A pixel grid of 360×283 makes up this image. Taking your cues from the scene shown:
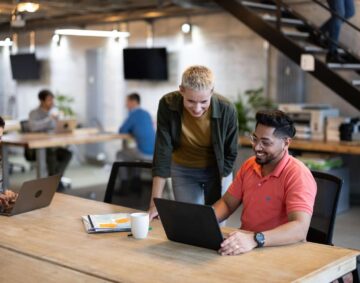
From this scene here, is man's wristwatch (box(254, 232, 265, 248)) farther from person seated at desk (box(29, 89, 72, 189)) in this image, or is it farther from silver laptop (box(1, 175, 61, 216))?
person seated at desk (box(29, 89, 72, 189))

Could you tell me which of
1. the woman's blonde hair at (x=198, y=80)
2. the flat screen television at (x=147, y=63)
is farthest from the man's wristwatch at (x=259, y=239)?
the flat screen television at (x=147, y=63)

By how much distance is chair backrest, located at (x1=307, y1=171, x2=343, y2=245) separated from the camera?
106 inches

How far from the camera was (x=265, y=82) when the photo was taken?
7.89m

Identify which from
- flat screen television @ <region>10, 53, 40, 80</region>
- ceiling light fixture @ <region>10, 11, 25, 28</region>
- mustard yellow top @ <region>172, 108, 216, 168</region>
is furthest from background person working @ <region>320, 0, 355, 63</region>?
flat screen television @ <region>10, 53, 40, 80</region>

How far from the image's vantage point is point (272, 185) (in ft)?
8.63

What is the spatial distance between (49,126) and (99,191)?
107 cm

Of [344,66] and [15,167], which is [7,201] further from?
[15,167]

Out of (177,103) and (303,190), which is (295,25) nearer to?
(177,103)

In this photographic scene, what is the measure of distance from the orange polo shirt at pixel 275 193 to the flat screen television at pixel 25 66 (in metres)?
9.25

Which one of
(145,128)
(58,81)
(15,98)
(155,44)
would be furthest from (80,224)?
(15,98)

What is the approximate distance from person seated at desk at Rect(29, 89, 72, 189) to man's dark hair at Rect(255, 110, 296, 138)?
215 inches

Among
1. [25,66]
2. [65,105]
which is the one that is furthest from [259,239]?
[25,66]

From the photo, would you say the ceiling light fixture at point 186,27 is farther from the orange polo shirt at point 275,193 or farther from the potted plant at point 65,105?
the orange polo shirt at point 275,193

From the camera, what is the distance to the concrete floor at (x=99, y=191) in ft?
17.9
